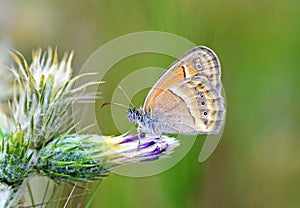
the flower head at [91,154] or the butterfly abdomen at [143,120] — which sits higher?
the butterfly abdomen at [143,120]

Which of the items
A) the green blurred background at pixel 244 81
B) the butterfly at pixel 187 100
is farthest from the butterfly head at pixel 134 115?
the green blurred background at pixel 244 81

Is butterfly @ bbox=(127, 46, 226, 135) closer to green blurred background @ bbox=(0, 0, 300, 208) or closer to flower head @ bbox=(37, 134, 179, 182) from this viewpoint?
flower head @ bbox=(37, 134, 179, 182)

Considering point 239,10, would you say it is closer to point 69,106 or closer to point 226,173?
point 226,173

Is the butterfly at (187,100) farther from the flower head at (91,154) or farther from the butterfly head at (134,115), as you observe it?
the flower head at (91,154)

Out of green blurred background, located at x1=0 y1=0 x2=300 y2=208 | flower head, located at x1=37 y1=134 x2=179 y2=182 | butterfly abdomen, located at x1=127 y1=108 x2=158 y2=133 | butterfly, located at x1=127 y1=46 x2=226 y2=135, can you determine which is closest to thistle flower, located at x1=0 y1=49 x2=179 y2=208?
flower head, located at x1=37 y1=134 x2=179 y2=182

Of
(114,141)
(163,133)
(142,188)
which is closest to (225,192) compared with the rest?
(142,188)
